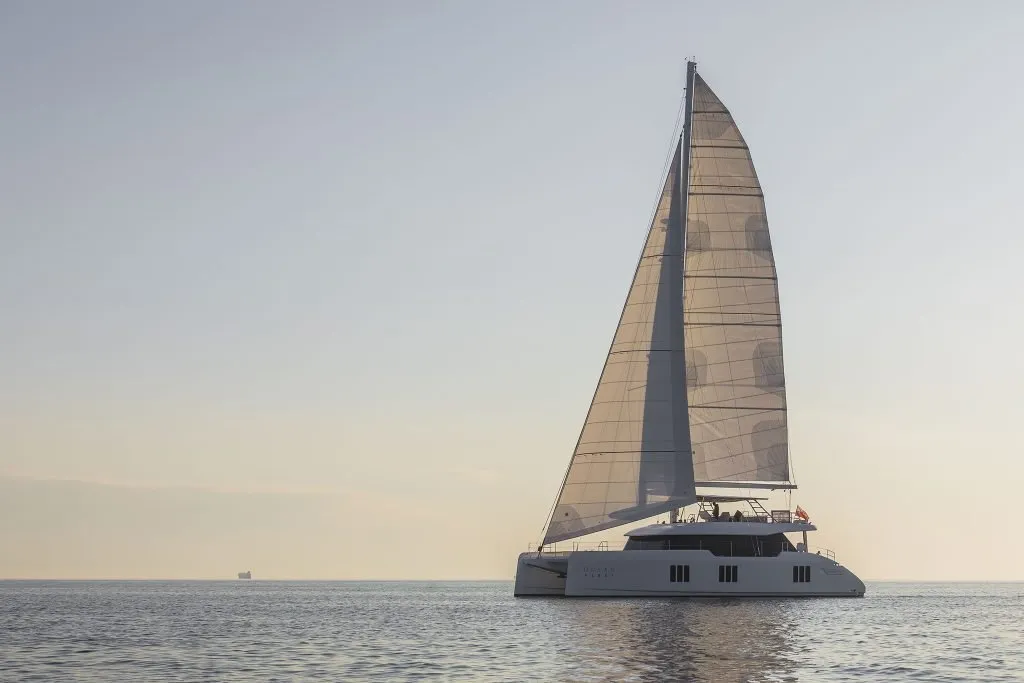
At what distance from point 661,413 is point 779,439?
7.28m

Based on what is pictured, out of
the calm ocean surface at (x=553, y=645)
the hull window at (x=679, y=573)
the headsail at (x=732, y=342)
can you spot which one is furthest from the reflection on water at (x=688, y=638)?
the headsail at (x=732, y=342)

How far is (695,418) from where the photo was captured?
67.8 meters

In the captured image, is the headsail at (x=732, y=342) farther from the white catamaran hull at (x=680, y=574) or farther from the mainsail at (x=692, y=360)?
the white catamaran hull at (x=680, y=574)

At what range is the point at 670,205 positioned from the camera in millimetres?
68562

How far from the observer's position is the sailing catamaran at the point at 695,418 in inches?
2522

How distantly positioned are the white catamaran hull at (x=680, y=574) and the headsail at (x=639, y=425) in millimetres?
2109

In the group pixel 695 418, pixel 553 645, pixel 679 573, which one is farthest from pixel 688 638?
pixel 695 418

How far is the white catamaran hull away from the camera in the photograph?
6309cm

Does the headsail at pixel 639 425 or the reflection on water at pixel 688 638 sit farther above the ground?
the headsail at pixel 639 425

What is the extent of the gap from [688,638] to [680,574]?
1973 cm

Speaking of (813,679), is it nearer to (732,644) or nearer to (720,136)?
(732,644)

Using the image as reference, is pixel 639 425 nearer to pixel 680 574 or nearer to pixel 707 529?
pixel 707 529

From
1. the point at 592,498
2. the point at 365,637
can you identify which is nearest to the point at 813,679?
the point at 365,637

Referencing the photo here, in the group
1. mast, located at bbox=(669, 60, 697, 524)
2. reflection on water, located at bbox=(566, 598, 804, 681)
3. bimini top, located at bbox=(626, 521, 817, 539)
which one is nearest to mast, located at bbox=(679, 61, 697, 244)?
mast, located at bbox=(669, 60, 697, 524)
